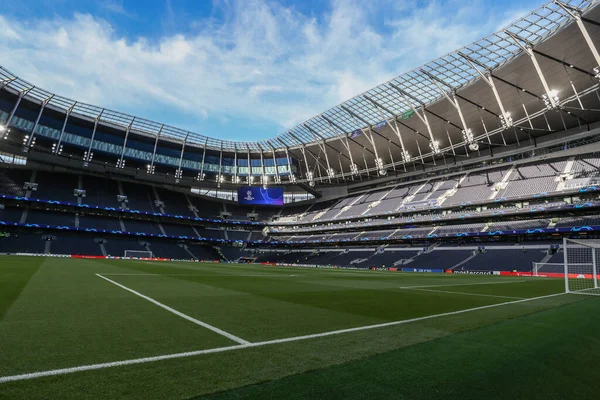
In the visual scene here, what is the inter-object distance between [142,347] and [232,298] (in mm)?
5099

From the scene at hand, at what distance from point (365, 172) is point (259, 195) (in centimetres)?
2435

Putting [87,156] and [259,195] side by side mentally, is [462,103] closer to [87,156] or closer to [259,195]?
[259,195]

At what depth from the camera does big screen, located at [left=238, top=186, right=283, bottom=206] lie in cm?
7125

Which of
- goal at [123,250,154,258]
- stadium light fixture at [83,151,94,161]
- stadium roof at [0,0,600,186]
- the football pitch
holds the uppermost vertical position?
stadium roof at [0,0,600,186]

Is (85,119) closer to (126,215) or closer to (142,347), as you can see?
(126,215)

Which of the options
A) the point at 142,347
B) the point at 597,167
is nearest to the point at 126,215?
the point at 142,347

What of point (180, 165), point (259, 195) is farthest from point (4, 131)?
point (259, 195)

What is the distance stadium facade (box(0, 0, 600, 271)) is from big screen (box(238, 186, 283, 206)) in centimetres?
23

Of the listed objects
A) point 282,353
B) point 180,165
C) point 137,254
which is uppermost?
point 180,165

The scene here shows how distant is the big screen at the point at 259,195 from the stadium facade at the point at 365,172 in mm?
227

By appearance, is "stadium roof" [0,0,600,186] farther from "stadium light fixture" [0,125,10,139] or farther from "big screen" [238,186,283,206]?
"big screen" [238,186,283,206]

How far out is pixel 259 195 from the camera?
71.5 m

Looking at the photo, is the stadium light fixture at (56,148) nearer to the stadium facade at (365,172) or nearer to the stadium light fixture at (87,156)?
the stadium facade at (365,172)

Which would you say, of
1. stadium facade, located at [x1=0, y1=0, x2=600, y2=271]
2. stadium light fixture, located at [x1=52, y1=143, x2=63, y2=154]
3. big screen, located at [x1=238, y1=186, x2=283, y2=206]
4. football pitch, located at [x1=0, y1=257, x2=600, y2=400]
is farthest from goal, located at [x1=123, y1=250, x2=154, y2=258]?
football pitch, located at [x1=0, y1=257, x2=600, y2=400]
